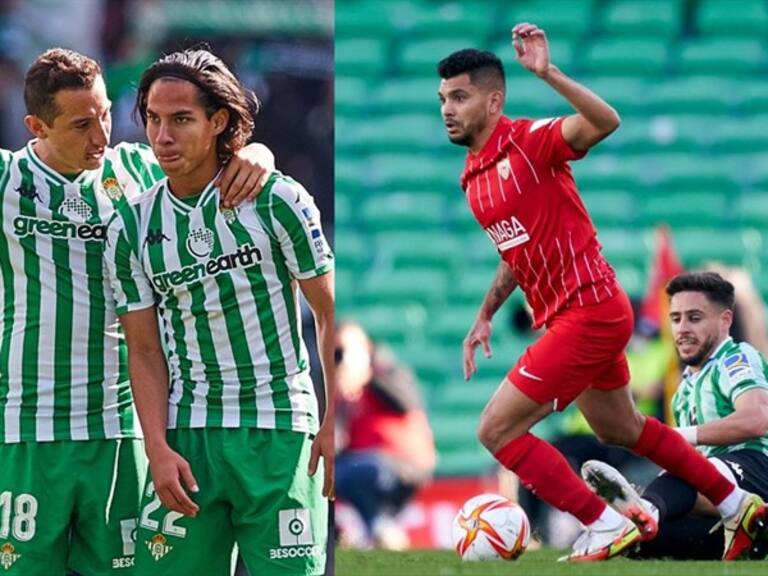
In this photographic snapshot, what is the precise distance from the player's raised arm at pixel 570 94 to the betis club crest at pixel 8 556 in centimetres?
221

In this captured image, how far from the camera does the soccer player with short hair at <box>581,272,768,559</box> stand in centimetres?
613

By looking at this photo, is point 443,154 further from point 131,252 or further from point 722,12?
point 131,252

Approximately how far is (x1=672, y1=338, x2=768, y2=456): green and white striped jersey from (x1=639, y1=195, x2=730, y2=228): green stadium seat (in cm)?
610

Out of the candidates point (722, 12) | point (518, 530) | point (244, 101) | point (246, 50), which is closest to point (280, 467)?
point (244, 101)

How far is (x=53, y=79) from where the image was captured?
4.45 metres

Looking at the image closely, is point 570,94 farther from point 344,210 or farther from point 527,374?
point 344,210

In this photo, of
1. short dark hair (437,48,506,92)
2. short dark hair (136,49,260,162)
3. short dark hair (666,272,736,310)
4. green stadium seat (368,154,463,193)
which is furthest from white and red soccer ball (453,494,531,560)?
green stadium seat (368,154,463,193)

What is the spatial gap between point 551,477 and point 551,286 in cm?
71

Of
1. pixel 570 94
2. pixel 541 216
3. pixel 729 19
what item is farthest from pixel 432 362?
pixel 570 94

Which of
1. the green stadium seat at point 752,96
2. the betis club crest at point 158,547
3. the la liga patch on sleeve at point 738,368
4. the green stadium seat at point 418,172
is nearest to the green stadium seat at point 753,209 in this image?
the green stadium seat at point 752,96

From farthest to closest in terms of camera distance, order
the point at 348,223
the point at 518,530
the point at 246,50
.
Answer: the point at 348,223 → the point at 246,50 → the point at 518,530

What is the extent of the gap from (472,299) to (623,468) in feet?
8.30

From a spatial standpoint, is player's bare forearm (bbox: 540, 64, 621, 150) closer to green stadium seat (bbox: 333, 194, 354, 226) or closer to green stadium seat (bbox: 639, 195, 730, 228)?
green stadium seat (bbox: 333, 194, 354, 226)

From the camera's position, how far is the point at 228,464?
13.0 feet
